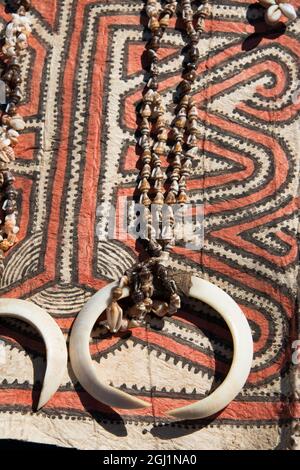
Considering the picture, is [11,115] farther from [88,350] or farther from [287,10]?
[287,10]

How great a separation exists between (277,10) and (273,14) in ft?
0.06

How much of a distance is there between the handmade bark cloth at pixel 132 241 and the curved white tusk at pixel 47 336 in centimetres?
3

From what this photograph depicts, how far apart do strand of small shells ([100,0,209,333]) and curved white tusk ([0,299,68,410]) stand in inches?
4.3

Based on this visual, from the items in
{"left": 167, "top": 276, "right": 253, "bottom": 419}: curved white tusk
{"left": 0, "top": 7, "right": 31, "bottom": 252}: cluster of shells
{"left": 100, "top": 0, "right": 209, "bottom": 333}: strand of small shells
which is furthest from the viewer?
{"left": 0, "top": 7, "right": 31, "bottom": 252}: cluster of shells

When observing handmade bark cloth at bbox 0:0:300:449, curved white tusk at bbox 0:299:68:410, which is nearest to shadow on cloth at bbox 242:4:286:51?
handmade bark cloth at bbox 0:0:300:449

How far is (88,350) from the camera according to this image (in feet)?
4.82

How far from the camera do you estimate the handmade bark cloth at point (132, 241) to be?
1452 millimetres

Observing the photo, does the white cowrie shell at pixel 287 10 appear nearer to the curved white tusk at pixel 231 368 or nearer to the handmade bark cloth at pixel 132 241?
the handmade bark cloth at pixel 132 241

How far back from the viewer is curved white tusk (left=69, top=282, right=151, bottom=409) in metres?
1.41

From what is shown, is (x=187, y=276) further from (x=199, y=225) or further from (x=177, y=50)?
(x=177, y=50)

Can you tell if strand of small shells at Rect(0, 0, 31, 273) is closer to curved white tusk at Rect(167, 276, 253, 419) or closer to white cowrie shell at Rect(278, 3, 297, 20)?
curved white tusk at Rect(167, 276, 253, 419)

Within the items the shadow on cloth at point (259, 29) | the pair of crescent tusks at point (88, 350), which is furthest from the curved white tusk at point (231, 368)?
the shadow on cloth at point (259, 29)

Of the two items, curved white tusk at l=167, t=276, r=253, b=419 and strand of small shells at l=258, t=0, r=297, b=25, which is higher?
strand of small shells at l=258, t=0, r=297, b=25

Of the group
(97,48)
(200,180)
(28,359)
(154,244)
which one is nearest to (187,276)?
(154,244)
